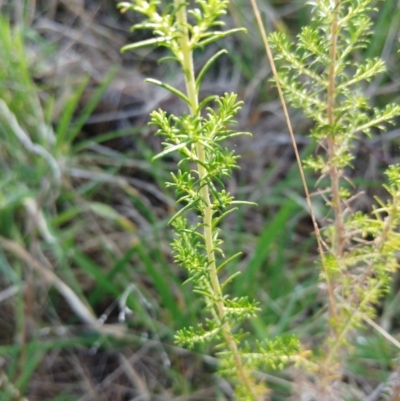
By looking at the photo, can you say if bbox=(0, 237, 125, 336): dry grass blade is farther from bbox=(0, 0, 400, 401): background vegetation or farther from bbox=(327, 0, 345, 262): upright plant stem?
bbox=(327, 0, 345, 262): upright plant stem

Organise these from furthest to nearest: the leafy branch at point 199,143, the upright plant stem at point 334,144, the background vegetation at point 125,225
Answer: the background vegetation at point 125,225, the upright plant stem at point 334,144, the leafy branch at point 199,143

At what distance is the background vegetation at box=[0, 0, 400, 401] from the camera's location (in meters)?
0.93

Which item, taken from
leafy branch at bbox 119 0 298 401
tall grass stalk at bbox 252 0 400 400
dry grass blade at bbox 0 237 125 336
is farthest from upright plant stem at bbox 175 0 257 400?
dry grass blade at bbox 0 237 125 336

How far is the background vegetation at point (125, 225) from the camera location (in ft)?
3.06

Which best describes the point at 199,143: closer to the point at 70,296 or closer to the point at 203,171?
the point at 203,171

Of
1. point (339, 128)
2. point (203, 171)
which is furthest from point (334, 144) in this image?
point (203, 171)

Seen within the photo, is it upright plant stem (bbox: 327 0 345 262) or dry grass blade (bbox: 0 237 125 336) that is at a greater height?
upright plant stem (bbox: 327 0 345 262)

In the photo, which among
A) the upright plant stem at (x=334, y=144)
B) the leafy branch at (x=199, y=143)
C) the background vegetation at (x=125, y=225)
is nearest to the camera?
the leafy branch at (x=199, y=143)

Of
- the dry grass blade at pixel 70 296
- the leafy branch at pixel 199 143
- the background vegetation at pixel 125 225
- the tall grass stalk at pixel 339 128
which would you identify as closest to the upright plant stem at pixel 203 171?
the leafy branch at pixel 199 143

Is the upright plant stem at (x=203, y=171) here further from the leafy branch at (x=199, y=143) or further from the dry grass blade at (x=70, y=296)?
the dry grass blade at (x=70, y=296)

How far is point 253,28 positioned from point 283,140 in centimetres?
35

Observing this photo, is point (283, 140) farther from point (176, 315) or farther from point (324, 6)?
point (324, 6)

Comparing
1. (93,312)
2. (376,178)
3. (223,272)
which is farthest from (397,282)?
(93,312)

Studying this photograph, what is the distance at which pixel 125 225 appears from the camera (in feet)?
3.34
